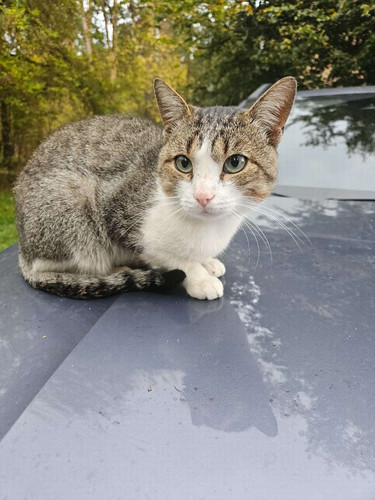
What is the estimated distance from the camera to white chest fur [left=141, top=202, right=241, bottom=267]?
157 cm

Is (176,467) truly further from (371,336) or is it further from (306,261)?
(306,261)

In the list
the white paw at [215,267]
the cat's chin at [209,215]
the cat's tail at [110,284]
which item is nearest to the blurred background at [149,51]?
the cat's tail at [110,284]

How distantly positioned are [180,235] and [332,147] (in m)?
1.30

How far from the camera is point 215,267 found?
165 centimetres

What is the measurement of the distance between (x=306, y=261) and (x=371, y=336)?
1.58ft

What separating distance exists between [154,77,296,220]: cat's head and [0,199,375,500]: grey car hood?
0.34m

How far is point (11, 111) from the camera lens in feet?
22.9

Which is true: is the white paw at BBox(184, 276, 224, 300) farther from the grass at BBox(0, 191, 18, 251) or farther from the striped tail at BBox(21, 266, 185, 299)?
the grass at BBox(0, 191, 18, 251)

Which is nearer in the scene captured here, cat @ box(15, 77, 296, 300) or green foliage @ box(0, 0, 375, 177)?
cat @ box(15, 77, 296, 300)

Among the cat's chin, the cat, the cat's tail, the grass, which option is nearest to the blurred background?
the grass

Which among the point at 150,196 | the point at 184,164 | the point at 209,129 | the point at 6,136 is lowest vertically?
the point at 6,136

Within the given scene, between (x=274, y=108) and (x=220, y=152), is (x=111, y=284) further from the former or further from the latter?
(x=274, y=108)

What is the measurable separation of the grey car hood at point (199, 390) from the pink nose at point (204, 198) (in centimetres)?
35

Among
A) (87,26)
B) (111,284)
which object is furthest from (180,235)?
(87,26)
